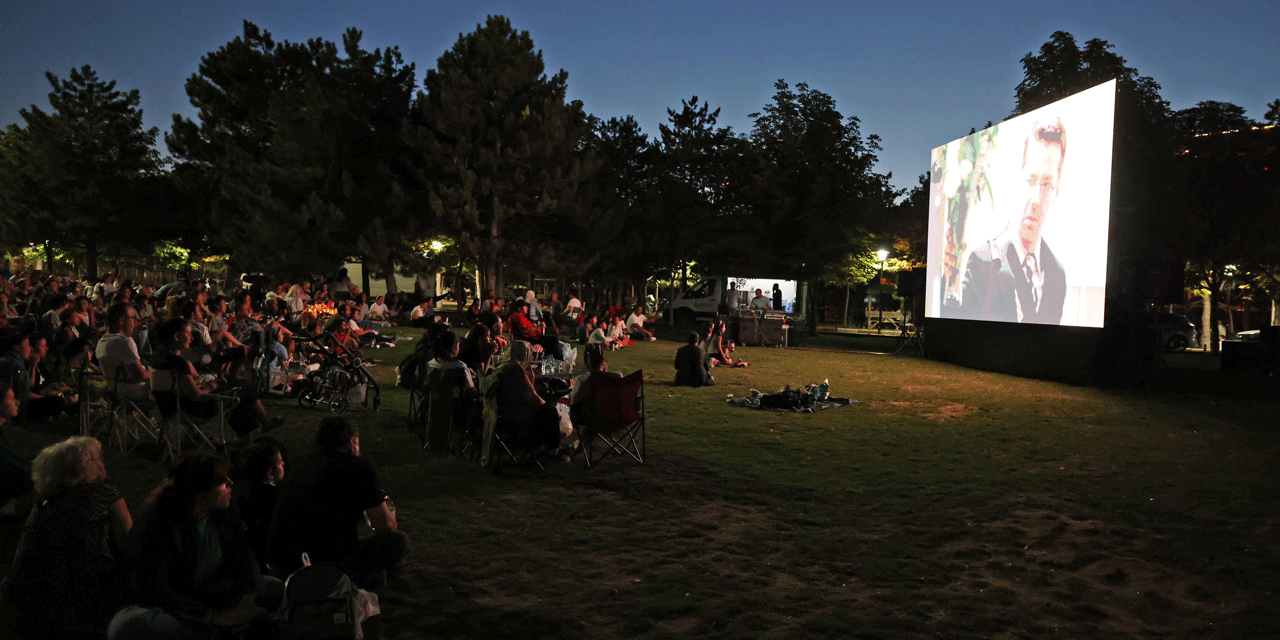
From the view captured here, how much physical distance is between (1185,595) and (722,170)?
3224 centimetres

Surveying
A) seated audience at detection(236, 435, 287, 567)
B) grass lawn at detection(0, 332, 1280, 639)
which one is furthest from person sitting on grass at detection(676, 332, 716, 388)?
seated audience at detection(236, 435, 287, 567)

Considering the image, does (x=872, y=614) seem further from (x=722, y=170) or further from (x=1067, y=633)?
(x=722, y=170)

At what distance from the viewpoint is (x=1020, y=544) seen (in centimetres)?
509

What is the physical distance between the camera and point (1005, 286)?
1641 centimetres

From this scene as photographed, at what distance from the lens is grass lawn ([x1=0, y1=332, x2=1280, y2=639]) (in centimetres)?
387

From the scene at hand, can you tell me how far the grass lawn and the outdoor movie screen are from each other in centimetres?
478

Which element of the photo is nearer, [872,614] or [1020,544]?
[872,614]

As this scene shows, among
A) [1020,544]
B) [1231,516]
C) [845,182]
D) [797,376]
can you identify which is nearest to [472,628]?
[1020,544]

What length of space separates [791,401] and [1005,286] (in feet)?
25.8

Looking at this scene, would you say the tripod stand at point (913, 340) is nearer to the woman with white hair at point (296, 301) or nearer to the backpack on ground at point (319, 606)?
the woman with white hair at point (296, 301)

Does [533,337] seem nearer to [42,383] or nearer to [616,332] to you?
[42,383]

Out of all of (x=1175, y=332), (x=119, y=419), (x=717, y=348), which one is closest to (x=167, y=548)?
(x=119, y=419)

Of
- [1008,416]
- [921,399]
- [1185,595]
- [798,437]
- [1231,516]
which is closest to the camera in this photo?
[1185,595]

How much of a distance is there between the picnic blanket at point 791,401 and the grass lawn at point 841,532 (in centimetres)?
91
